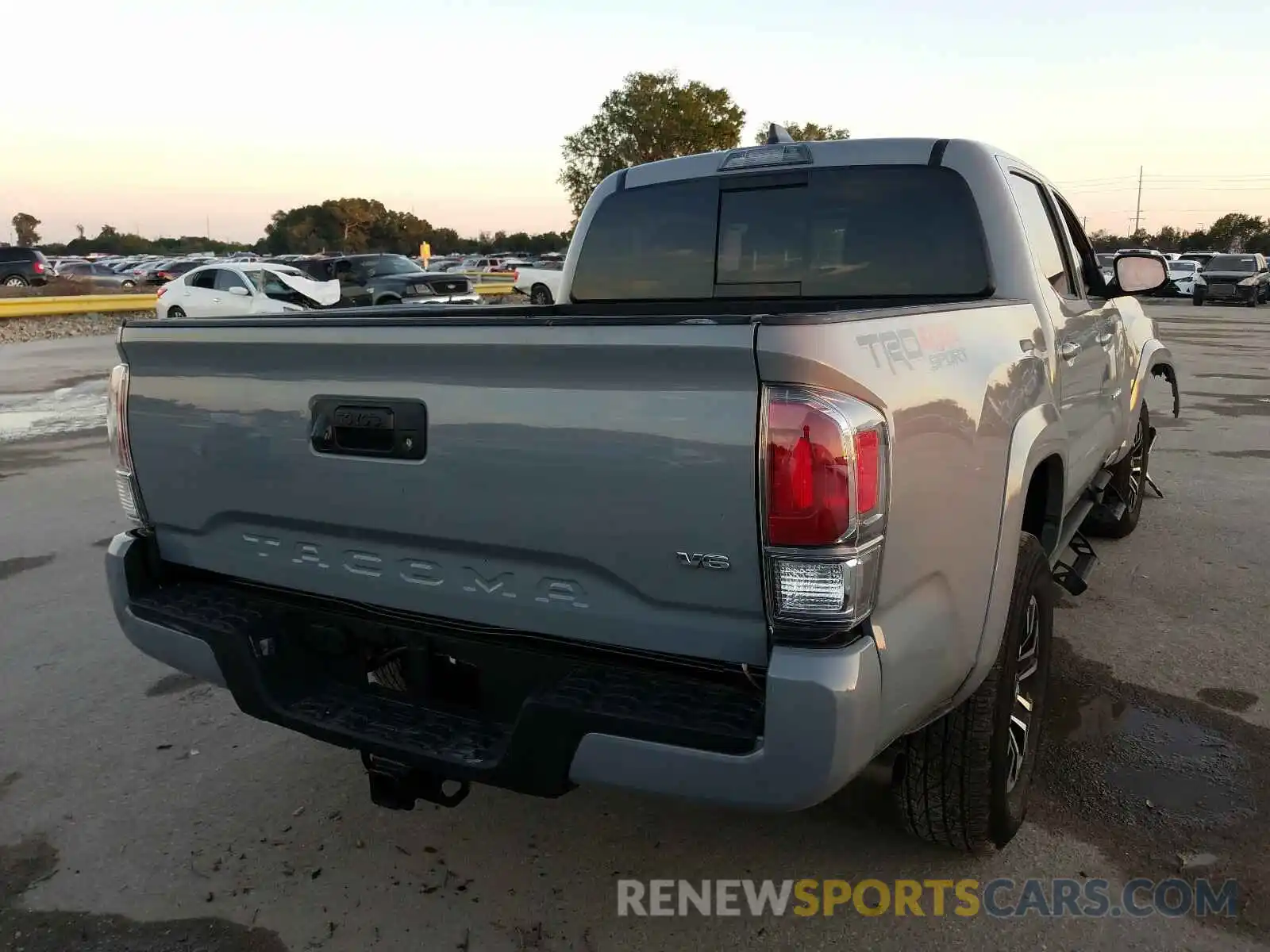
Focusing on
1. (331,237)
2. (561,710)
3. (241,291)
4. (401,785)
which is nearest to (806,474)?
(561,710)

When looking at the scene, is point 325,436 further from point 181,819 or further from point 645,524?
point 181,819

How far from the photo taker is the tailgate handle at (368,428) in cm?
230

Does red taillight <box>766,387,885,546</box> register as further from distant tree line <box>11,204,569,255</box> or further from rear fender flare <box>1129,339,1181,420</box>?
distant tree line <box>11,204,569,255</box>

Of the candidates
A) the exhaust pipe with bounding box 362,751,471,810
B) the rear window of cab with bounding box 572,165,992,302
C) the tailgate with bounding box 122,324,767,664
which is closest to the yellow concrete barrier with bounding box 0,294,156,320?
the rear window of cab with bounding box 572,165,992,302

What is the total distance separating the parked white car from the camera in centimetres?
2864

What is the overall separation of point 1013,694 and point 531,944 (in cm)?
144

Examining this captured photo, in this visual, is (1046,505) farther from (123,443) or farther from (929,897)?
(123,443)

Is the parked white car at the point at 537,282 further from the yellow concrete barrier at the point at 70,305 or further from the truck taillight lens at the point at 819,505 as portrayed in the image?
the truck taillight lens at the point at 819,505

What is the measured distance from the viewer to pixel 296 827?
3062mm

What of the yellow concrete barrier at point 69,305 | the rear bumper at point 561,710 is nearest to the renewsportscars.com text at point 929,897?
the rear bumper at point 561,710

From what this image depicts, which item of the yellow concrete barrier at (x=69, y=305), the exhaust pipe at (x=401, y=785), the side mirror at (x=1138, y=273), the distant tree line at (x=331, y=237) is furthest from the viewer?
the distant tree line at (x=331, y=237)

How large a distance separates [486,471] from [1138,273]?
3.68 meters

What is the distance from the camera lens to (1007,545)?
2504 mm

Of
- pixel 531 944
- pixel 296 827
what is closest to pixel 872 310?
pixel 531 944
